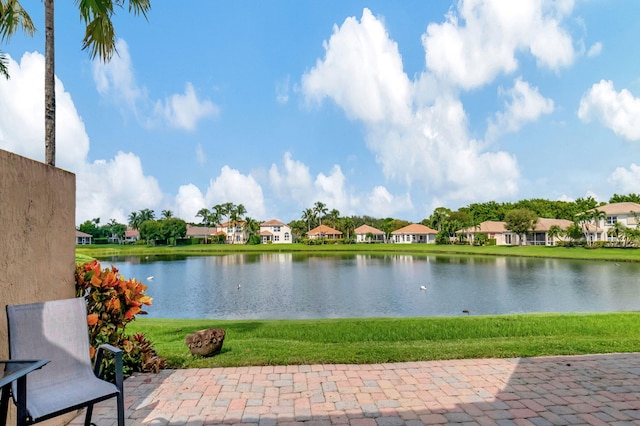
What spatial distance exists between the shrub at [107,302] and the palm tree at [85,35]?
2132 millimetres

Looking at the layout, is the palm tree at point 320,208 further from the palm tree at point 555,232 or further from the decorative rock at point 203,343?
the decorative rock at point 203,343

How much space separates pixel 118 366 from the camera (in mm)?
2307

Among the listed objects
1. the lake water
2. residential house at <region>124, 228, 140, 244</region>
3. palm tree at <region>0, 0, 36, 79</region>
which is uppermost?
palm tree at <region>0, 0, 36, 79</region>

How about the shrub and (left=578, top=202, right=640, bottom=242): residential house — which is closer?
the shrub

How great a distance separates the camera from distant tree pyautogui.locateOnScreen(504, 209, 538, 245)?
4604cm

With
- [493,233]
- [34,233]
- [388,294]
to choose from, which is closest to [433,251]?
[493,233]

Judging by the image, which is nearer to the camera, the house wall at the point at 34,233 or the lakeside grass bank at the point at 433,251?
the house wall at the point at 34,233

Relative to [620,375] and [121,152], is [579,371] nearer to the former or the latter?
[620,375]

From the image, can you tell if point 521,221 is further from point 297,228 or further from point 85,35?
point 85,35

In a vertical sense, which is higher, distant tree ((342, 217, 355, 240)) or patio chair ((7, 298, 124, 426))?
distant tree ((342, 217, 355, 240))

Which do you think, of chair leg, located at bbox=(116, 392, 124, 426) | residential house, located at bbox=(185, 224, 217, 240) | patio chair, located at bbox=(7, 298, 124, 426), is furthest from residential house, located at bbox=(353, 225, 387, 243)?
chair leg, located at bbox=(116, 392, 124, 426)

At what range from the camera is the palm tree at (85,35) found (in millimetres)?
4574

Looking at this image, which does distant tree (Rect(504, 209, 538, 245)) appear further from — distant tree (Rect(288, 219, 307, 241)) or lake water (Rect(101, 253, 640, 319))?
distant tree (Rect(288, 219, 307, 241))

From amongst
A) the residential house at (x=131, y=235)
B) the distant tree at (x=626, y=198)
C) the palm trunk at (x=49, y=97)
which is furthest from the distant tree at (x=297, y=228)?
the palm trunk at (x=49, y=97)
